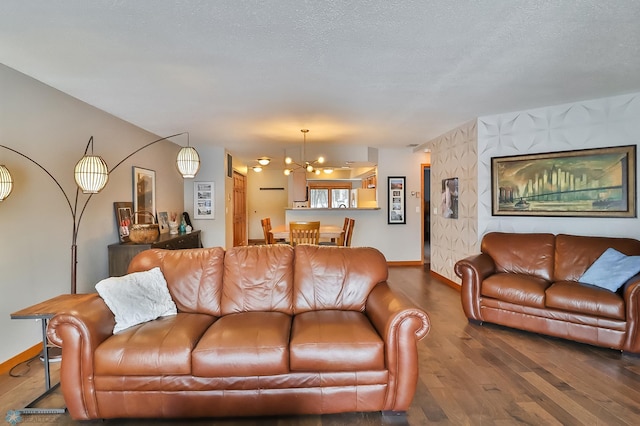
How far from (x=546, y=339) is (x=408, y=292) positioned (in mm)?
1842

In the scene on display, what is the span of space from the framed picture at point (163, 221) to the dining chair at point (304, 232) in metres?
2.26

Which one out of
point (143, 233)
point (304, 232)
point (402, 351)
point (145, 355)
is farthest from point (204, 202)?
point (402, 351)

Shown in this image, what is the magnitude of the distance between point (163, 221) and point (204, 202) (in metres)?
1.07

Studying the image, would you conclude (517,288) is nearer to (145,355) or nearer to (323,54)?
(323,54)

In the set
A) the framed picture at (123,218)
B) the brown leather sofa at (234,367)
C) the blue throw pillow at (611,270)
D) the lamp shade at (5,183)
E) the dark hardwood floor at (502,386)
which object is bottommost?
the dark hardwood floor at (502,386)

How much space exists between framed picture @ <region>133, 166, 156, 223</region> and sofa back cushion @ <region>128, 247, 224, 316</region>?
90.8 inches

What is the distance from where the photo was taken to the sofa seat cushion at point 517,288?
3.04 metres

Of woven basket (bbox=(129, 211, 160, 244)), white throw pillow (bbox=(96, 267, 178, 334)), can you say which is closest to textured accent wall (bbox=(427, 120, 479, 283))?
white throw pillow (bbox=(96, 267, 178, 334))

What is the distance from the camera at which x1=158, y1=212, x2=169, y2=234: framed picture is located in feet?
16.9

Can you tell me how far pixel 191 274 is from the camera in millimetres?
2463

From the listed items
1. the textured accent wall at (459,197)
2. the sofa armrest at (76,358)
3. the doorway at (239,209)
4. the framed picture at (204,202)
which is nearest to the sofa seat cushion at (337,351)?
the sofa armrest at (76,358)

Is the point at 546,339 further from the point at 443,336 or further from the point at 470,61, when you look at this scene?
the point at 470,61

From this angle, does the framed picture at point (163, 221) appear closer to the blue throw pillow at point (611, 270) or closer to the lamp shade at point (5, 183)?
the lamp shade at point (5, 183)

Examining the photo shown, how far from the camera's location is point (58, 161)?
3059 mm
